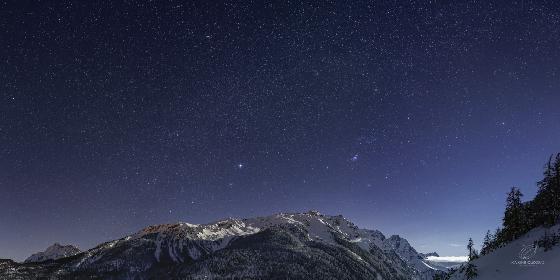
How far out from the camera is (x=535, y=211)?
33844 millimetres

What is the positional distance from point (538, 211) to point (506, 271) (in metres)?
13.1

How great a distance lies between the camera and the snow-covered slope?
20.4 m

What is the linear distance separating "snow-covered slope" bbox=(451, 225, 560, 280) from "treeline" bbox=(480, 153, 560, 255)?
1.92m

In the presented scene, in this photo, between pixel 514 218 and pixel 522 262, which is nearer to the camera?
pixel 522 262

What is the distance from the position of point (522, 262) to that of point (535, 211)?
1316cm

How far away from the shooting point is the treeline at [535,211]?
2955cm

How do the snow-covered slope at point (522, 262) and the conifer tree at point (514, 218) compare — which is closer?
the snow-covered slope at point (522, 262)

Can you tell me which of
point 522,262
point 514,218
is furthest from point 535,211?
point 522,262

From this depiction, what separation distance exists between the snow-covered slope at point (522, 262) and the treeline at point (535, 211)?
1918 mm

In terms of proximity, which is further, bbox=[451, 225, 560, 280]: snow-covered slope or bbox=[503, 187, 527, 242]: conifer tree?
bbox=[503, 187, 527, 242]: conifer tree

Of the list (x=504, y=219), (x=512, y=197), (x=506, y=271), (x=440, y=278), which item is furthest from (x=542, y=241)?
(x=512, y=197)

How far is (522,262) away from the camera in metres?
23.2

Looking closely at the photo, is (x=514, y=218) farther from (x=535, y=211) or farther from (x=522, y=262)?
(x=522, y=262)

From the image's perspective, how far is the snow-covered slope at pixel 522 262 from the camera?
2036 cm
